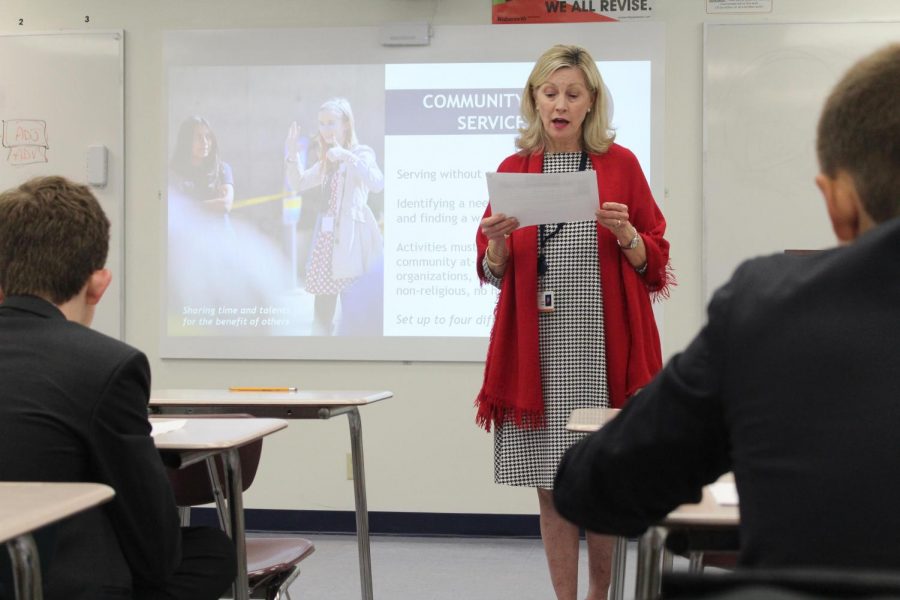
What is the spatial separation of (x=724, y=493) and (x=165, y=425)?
1300 mm

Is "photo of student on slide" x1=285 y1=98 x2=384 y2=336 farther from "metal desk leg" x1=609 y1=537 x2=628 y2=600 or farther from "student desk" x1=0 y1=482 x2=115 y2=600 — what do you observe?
"student desk" x1=0 y1=482 x2=115 y2=600

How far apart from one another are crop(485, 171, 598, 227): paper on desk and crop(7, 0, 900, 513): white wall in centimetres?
217

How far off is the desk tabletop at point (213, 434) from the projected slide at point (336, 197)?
2.33 m

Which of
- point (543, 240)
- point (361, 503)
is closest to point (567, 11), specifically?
point (543, 240)

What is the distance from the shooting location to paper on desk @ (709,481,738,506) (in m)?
1.24

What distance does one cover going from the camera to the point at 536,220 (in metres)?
2.56

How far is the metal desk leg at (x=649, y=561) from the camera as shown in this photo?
1175mm

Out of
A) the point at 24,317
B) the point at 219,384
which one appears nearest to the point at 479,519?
the point at 219,384

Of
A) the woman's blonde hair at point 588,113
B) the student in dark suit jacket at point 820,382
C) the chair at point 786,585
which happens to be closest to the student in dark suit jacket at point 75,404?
the student in dark suit jacket at point 820,382

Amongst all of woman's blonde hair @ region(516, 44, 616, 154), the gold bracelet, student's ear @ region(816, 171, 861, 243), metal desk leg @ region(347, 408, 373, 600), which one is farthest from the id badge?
student's ear @ region(816, 171, 861, 243)

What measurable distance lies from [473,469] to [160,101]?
2.28m

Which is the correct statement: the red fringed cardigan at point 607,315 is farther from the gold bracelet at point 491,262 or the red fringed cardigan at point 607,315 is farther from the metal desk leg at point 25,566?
the metal desk leg at point 25,566

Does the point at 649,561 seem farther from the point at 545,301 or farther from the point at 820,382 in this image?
the point at 545,301

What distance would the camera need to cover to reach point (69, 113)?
487cm
